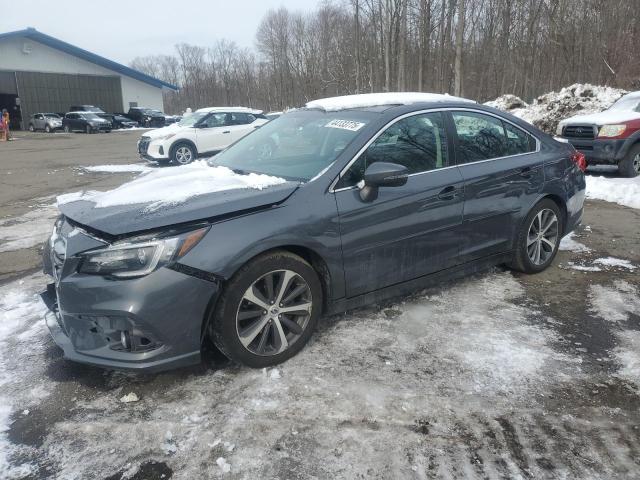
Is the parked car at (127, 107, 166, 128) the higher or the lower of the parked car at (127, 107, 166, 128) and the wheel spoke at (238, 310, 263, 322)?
the higher

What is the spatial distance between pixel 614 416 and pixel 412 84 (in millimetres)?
45594

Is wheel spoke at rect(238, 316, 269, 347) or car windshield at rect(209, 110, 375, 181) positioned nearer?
wheel spoke at rect(238, 316, 269, 347)

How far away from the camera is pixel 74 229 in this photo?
9.71ft

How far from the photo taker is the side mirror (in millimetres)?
3158

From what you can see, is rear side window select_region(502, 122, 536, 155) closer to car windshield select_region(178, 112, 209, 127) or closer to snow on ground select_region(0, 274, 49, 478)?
snow on ground select_region(0, 274, 49, 478)

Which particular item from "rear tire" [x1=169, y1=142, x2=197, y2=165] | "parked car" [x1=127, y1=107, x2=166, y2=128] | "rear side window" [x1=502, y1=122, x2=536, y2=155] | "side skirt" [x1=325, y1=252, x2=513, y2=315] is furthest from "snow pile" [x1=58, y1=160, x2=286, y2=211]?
"parked car" [x1=127, y1=107, x2=166, y2=128]

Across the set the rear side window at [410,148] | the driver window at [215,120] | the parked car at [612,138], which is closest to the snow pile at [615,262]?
the rear side window at [410,148]

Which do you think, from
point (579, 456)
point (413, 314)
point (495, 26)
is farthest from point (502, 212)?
point (495, 26)

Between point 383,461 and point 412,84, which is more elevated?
point 412,84

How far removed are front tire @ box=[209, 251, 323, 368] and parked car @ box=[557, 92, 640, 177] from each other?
920cm

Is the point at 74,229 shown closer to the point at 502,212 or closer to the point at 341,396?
the point at 341,396

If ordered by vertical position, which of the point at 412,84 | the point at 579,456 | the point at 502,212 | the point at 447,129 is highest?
the point at 412,84

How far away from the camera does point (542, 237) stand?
15.4ft

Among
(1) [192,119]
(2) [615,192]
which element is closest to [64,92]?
(1) [192,119]
